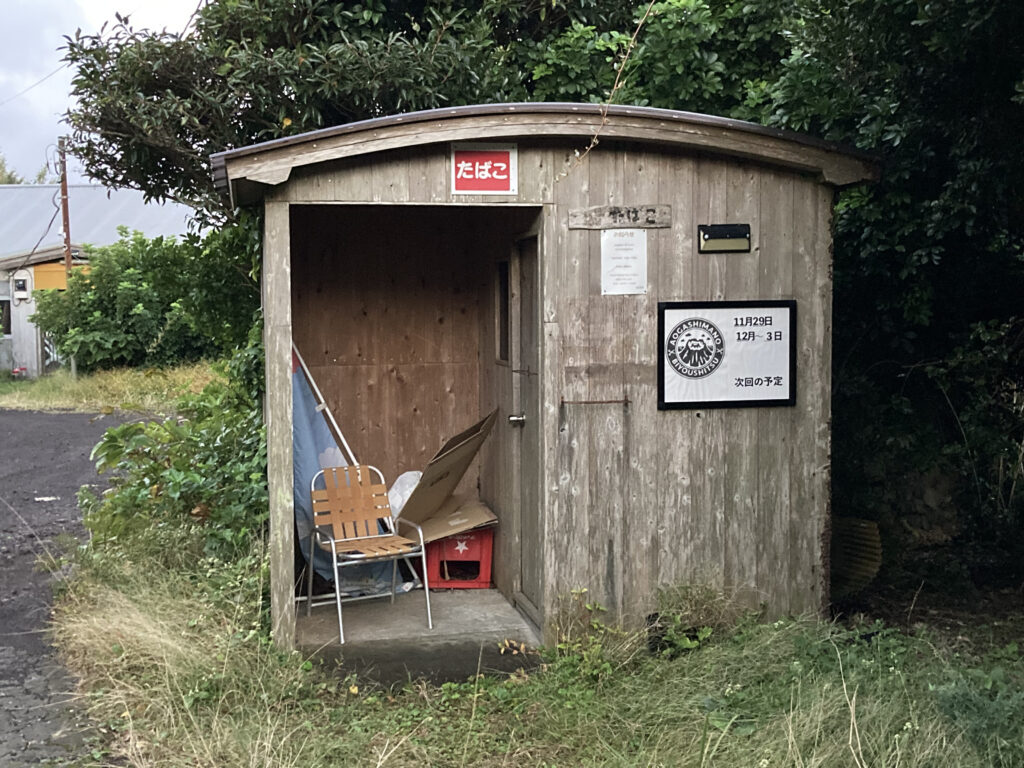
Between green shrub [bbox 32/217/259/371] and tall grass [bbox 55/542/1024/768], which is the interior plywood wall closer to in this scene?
tall grass [bbox 55/542/1024/768]

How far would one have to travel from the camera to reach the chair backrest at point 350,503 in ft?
21.1

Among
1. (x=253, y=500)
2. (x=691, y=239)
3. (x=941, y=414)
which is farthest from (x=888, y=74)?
(x=253, y=500)

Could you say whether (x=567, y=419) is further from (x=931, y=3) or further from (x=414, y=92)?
(x=414, y=92)

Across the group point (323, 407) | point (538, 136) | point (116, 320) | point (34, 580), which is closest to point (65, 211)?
point (116, 320)

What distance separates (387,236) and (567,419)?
91.0 inches

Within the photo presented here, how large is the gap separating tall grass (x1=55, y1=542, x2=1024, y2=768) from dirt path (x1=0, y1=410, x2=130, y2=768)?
21 centimetres

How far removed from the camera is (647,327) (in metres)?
5.65

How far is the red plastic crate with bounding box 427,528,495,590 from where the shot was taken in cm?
698

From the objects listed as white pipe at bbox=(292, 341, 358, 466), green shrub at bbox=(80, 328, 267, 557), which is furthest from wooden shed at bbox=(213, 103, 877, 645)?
green shrub at bbox=(80, 328, 267, 557)

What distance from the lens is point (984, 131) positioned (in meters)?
5.62

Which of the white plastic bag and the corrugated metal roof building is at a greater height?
the corrugated metal roof building

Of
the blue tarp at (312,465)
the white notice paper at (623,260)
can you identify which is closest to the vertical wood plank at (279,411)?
the blue tarp at (312,465)

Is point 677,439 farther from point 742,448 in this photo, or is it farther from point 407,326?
point 407,326

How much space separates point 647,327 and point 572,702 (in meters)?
1.92
